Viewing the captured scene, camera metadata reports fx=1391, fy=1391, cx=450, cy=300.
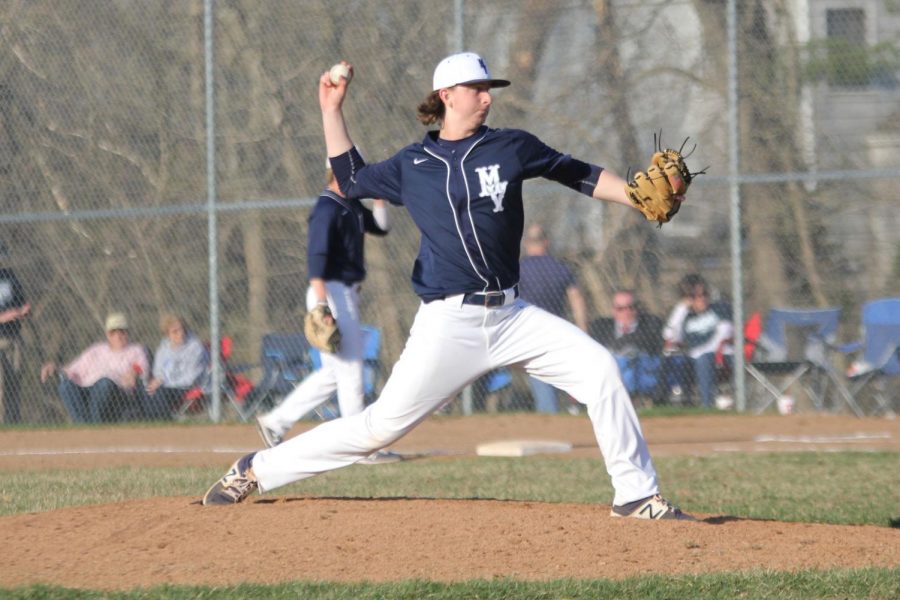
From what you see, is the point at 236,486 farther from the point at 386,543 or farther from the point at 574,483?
the point at 574,483

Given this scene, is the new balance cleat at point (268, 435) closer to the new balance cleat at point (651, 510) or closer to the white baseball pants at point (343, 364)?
the white baseball pants at point (343, 364)

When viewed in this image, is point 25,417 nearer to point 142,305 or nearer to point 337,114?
point 142,305

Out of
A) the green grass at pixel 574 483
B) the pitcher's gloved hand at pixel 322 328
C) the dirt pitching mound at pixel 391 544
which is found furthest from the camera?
the pitcher's gloved hand at pixel 322 328

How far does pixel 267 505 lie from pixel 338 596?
4.61 ft

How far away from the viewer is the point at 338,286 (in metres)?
8.72

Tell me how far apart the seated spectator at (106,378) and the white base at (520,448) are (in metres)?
4.50

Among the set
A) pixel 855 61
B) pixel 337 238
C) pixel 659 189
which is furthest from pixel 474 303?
pixel 855 61

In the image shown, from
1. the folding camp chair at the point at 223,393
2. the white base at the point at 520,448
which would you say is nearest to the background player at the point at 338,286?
the white base at the point at 520,448

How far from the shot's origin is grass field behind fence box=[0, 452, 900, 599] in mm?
4590

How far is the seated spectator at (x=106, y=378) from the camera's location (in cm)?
1304

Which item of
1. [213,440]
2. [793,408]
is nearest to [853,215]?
[793,408]

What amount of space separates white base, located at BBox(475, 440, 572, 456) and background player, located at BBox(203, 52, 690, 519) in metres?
Answer: 3.93

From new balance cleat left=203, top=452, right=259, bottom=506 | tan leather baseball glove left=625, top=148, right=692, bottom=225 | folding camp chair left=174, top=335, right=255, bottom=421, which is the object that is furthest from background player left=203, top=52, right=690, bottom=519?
folding camp chair left=174, top=335, right=255, bottom=421

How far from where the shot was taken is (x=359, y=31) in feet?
43.9
